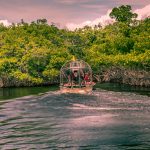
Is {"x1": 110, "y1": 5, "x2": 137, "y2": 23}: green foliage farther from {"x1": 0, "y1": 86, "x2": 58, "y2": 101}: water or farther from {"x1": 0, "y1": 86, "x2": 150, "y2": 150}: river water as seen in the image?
{"x1": 0, "y1": 86, "x2": 150, "y2": 150}: river water

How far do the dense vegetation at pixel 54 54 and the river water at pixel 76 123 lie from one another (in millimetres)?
28409

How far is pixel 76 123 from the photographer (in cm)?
3141

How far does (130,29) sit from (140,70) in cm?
1212

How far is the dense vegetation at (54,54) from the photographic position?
7281cm

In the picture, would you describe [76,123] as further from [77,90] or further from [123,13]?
[123,13]

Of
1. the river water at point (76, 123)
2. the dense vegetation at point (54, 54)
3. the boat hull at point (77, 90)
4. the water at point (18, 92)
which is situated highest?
the dense vegetation at point (54, 54)

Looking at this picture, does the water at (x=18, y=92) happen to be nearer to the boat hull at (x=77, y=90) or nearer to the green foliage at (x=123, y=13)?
the boat hull at (x=77, y=90)

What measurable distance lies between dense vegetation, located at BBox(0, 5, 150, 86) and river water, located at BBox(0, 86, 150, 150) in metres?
28.4

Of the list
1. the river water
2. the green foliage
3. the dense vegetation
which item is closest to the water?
the dense vegetation

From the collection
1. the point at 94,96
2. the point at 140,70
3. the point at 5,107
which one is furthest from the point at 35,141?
Result: the point at 140,70

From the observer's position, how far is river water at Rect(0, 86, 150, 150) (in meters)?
25.3

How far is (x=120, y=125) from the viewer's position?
30.0 meters

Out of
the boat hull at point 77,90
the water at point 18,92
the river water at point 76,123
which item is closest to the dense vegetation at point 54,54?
the water at point 18,92

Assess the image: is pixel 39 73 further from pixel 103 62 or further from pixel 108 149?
pixel 108 149
